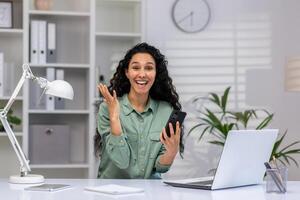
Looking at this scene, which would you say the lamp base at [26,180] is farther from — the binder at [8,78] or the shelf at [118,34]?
the shelf at [118,34]

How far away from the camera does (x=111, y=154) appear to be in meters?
2.56

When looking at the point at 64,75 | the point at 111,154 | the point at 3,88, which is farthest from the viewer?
the point at 64,75

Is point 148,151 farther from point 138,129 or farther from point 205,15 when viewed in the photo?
point 205,15

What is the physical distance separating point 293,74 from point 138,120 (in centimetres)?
139

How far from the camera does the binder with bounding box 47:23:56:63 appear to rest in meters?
3.99

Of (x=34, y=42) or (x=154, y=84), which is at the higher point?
(x=34, y=42)

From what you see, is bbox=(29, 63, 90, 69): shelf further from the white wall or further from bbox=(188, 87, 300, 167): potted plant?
bbox=(188, 87, 300, 167): potted plant

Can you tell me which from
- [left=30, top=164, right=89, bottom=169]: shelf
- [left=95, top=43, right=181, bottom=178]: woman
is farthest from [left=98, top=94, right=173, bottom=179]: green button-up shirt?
[left=30, top=164, right=89, bottom=169]: shelf

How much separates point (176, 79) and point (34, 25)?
1158mm

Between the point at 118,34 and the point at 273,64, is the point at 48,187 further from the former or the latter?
the point at 273,64

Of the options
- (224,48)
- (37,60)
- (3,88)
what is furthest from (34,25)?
(224,48)

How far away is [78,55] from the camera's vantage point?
14.0ft

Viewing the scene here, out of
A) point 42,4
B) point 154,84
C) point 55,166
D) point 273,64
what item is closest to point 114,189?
point 154,84

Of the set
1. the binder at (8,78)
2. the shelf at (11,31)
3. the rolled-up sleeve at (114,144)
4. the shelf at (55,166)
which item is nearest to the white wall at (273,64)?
the shelf at (55,166)
